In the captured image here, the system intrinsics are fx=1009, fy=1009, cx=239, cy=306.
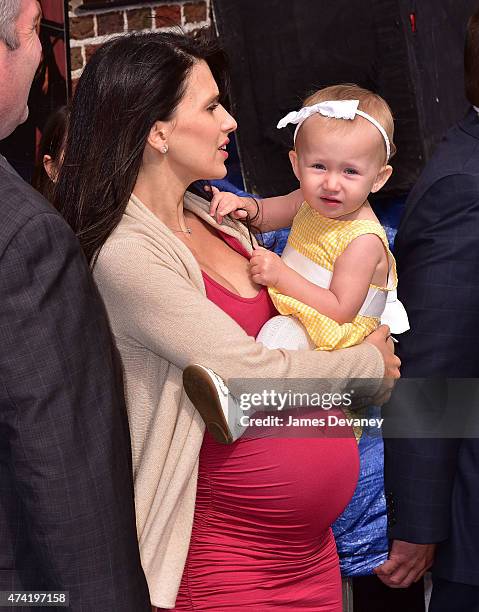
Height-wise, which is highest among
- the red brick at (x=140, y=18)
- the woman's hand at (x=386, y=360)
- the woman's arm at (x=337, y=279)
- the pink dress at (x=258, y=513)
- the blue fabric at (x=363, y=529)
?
the red brick at (x=140, y=18)

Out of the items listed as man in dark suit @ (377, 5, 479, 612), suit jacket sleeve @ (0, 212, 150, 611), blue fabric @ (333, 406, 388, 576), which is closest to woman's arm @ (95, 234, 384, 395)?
suit jacket sleeve @ (0, 212, 150, 611)

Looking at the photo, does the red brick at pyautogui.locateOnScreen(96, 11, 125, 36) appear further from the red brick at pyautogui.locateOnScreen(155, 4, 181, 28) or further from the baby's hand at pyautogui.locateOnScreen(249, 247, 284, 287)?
the baby's hand at pyautogui.locateOnScreen(249, 247, 284, 287)

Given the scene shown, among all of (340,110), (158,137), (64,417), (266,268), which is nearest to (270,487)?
(266,268)

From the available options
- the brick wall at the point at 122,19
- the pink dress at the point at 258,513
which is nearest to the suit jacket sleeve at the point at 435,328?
the pink dress at the point at 258,513

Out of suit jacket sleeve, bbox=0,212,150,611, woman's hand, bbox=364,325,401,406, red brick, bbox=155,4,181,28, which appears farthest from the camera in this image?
red brick, bbox=155,4,181,28

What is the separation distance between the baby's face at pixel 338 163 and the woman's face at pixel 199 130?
24cm

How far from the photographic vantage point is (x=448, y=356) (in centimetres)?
208

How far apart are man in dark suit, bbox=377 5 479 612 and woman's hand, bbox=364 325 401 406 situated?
9cm

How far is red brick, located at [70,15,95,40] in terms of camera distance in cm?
409

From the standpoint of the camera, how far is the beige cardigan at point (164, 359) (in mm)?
1731

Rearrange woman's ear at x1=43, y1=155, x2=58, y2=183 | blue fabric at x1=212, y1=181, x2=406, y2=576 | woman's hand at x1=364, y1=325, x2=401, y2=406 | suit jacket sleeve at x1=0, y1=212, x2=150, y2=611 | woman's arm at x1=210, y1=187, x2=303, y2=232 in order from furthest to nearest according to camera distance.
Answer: blue fabric at x1=212, y1=181, x2=406, y2=576, woman's ear at x1=43, y1=155, x2=58, y2=183, woman's arm at x1=210, y1=187, x2=303, y2=232, woman's hand at x1=364, y1=325, x2=401, y2=406, suit jacket sleeve at x1=0, y1=212, x2=150, y2=611

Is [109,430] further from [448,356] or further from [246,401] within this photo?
[448,356]

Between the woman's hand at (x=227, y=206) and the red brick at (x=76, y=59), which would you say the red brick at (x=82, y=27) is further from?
the woman's hand at (x=227, y=206)

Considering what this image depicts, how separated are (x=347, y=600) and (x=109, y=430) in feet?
5.69
